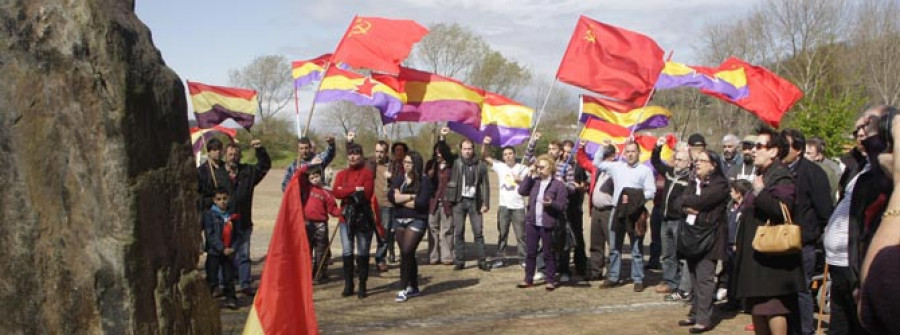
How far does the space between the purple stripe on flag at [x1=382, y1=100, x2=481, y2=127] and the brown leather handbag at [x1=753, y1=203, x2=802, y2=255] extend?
6535 millimetres

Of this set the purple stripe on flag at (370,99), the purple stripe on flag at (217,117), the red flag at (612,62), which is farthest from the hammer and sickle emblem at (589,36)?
the purple stripe on flag at (217,117)

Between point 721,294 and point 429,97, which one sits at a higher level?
point 429,97

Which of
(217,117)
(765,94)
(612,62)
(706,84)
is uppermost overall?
A: (612,62)

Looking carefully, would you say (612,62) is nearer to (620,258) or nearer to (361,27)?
(620,258)

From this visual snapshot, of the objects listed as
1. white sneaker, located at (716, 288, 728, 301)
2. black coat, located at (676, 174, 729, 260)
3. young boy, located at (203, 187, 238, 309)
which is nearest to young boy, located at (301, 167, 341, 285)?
young boy, located at (203, 187, 238, 309)

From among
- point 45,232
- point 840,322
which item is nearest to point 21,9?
point 45,232

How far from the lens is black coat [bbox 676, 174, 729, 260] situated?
7.82 metres

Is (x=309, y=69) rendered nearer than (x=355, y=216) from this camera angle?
No

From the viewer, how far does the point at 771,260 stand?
613 cm

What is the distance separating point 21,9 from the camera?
4359mm

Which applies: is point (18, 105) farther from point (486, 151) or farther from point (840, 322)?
point (486, 151)

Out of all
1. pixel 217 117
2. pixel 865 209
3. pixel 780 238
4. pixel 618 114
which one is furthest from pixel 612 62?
pixel 865 209

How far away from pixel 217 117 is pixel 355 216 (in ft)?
8.94

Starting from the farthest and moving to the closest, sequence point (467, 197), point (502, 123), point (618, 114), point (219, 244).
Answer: point (618, 114) → point (502, 123) → point (467, 197) → point (219, 244)
